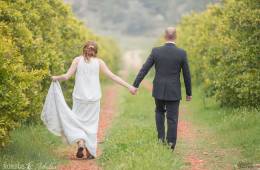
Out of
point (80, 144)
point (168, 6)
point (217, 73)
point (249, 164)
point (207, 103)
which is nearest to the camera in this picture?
point (249, 164)

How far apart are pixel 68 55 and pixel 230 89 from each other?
6907 millimetres

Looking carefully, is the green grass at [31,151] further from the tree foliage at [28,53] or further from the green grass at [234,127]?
the green grass at [234,127]

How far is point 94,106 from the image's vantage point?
11.8 m

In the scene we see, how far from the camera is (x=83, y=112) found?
11742 millimetres

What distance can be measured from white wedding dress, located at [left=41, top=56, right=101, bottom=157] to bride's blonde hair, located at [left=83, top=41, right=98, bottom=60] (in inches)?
3.9

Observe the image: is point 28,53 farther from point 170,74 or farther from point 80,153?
point 170,74

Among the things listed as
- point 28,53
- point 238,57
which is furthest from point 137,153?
point 238,57

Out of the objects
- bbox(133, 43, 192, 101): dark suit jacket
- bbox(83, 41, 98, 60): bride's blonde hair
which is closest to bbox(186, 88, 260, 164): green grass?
bbox(133, 43, 192, 101): dark suit jacket

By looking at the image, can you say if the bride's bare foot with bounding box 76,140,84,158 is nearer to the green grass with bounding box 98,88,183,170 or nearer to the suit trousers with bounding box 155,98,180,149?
the green grass with bounding box 98,88,183,170

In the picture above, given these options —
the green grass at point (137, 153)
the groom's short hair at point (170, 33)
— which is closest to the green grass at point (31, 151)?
the green grass at point (137, 153)

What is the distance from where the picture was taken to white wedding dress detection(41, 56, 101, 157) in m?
11.7

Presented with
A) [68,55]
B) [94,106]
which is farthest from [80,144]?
[68,55]

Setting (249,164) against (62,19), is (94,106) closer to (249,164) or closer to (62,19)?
(249,164)

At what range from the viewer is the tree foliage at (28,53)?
33.3 ft
